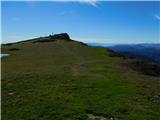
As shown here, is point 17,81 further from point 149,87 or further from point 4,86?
point 149,87

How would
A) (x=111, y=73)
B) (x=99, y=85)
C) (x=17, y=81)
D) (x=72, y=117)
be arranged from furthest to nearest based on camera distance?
1. (x=111, y=73)
2. (x=17, y=81)
3. (x=99, y=85)
4. (x=72, y=117)

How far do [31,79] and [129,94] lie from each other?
12.6 metres

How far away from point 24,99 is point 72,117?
6.51 m

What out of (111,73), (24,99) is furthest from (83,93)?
(111,73)

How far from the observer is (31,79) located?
3509 cm

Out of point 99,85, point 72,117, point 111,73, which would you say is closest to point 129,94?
point 99,85

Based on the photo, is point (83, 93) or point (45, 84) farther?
point (45, 84)

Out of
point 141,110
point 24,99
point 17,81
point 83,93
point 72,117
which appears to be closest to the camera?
point 72,117

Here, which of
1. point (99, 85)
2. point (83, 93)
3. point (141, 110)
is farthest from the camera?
point (99, 85)

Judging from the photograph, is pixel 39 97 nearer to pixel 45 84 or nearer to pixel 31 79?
pixel 45 84

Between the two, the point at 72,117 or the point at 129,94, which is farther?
the point at 129,94

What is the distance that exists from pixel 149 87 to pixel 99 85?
5399 millimetres

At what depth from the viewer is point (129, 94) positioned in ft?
91.7

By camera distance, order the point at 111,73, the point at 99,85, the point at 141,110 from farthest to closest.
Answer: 1. the point at 111,73
2. the point at 99,85
3. the point at 141,110
